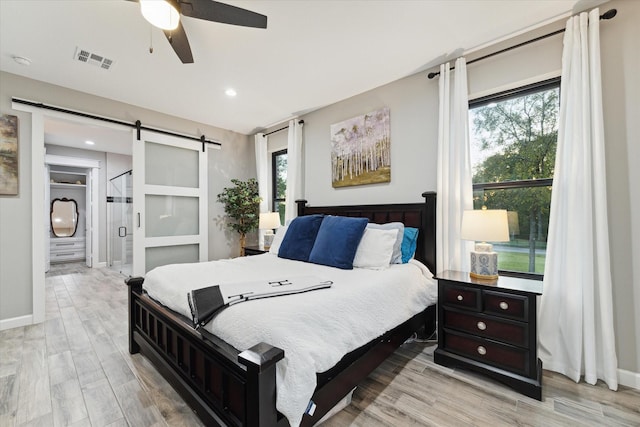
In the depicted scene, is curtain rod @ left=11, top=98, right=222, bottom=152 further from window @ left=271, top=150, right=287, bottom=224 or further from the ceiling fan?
the ceiling fan

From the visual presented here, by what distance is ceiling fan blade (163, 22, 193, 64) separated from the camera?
Answer: 182 cm

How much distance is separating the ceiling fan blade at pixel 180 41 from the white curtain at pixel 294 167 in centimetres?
200

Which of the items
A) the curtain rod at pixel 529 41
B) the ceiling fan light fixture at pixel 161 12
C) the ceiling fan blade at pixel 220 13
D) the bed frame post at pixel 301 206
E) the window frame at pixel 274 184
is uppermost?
the curtain rod at pixel 529 41

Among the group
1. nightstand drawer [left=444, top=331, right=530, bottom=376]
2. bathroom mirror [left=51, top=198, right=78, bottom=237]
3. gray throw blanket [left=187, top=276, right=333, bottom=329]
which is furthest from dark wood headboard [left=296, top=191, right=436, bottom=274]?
bathroom mirror [left=51, top=198, right=78, bottom=237]

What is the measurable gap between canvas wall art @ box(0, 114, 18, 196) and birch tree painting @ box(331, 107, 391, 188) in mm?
3529

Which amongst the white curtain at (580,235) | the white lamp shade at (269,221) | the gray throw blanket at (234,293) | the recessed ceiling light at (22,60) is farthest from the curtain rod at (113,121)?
the white curtain at (580,235)

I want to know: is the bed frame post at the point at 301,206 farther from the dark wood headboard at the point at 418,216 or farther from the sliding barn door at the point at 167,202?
the sliding barn door at the point at 167,202

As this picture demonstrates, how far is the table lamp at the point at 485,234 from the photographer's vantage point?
1.98m

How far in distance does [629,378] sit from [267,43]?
372 centimetres

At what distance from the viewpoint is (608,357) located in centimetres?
184

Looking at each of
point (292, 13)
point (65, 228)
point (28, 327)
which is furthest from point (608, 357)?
point (65, 228)

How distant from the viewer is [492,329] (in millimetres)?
1945

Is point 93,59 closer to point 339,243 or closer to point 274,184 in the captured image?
point 274,184

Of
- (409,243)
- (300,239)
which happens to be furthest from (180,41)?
(409,243)
